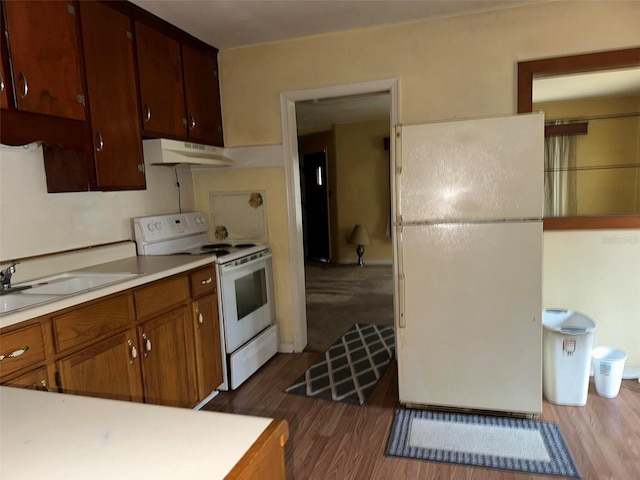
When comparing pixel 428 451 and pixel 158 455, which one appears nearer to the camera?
pixel 158 455

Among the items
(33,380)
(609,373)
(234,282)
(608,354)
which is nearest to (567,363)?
(609,373)

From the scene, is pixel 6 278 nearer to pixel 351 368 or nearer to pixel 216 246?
pixel 216 246

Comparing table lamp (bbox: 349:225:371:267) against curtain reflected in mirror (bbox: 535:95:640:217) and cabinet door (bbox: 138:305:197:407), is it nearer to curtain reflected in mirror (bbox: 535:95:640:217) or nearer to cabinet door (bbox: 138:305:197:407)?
curtain reflected in mirror (bbox: 535:95:640:217)

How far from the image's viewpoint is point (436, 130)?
226 centimetres

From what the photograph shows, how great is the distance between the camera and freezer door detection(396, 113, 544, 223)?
7.14 feet

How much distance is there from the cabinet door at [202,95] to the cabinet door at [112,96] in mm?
518

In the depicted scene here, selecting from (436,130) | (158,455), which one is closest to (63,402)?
(158,455)

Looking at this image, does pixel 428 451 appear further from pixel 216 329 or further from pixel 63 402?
pixel 63 402

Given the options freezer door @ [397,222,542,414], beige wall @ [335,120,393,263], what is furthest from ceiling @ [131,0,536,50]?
beige wall @ [335,120,393,263]

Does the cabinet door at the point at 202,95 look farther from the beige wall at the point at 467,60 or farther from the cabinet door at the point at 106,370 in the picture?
the cabinet door at the point at 106,370

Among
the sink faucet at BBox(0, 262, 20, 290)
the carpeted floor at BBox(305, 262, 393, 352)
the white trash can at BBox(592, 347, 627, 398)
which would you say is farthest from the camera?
the carpeted floor at BBox(305, 262, 393, 352)

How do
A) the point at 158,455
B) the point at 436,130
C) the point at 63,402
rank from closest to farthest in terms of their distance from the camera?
the point at 158,455 < the point at 63,402 < the point at 436,130

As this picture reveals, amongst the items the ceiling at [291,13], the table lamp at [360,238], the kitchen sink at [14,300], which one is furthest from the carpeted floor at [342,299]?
the ceiling at [291,13]

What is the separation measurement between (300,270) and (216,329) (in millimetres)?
926
